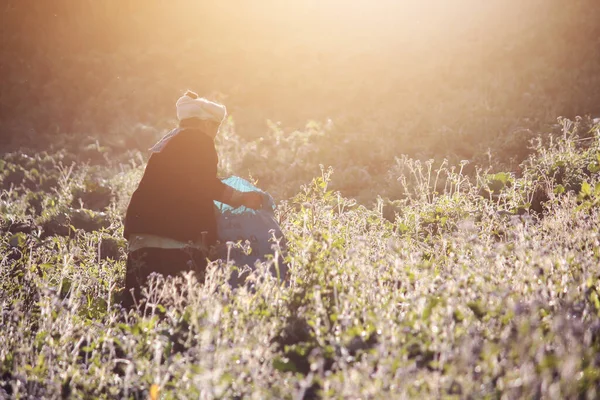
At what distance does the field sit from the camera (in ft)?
6.13

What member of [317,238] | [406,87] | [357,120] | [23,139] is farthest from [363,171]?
[23,139]

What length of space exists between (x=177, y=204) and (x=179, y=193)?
86 mm

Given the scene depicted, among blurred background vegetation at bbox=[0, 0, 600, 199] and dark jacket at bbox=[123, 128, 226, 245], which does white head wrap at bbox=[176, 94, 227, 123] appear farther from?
blurred background vegetation at bbox=[0, 0, 600, 199]

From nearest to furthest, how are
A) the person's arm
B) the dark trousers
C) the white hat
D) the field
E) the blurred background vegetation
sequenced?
the field < the dark trousers < the person's arm < the white hat < the blurred background vegetation

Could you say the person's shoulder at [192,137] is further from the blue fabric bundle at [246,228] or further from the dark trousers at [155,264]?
the dark trousers at [155,264]

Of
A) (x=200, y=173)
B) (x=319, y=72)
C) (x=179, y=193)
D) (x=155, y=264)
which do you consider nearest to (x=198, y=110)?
(x=200, y=173)

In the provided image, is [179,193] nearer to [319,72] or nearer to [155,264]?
[155,264]

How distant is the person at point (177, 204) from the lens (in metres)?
3.75

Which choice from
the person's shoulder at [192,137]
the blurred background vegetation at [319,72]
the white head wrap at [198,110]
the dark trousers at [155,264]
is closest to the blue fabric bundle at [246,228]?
the dark trousers at [155,264]

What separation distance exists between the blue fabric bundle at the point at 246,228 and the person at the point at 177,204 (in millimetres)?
69

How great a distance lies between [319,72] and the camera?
12.8 meters

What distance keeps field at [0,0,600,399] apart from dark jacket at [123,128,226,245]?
448mm

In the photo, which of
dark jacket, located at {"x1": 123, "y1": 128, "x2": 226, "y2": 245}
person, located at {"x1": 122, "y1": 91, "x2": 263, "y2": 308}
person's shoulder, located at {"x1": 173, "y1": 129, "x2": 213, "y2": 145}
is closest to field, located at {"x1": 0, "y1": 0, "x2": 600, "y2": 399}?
person, located at {"x1": 122, "y1": 91, "x2": 263, "y2": 308}

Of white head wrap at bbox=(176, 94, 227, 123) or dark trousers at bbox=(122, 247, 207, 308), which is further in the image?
white head wrap at bbox=(176, 94, 227, 123)
